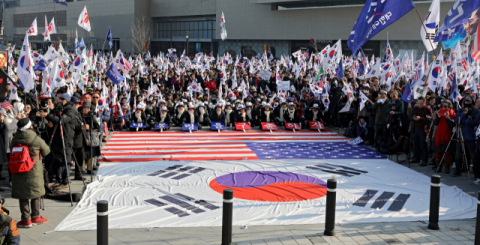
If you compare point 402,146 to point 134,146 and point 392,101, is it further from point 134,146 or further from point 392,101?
point 134,146

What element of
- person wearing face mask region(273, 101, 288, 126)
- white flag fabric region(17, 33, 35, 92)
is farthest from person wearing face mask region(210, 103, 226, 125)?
white flag fabric region(17, 33, 35, 92)

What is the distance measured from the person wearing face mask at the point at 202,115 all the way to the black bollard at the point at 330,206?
41.3ft

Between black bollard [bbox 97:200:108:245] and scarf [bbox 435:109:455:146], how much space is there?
9.33 meters

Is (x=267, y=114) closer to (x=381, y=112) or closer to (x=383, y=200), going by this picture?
(x=381, y=112)

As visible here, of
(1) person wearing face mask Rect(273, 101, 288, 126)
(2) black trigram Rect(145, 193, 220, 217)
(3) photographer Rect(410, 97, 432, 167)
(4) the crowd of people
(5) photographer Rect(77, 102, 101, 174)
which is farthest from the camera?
(1) person wearing face mask Rect(273, 101, 288, 126)

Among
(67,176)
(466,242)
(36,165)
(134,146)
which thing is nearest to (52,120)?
(67,176)

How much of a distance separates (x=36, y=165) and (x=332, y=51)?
17.7 m

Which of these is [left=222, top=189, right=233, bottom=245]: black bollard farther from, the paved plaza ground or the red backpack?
the red backpack

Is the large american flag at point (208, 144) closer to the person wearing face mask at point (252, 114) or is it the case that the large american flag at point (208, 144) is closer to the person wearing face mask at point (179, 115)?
the person wearing face mask at point (179, 115)

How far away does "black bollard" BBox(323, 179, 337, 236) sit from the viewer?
7.05 metres

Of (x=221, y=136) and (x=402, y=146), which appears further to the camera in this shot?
(x=221, y=136)

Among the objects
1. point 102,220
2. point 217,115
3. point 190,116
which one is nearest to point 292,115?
point 217,115

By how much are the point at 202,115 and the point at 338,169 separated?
8.60m

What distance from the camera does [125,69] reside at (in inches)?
907
